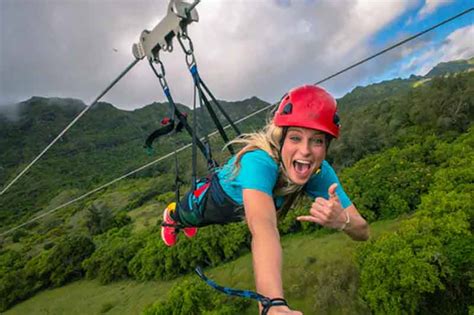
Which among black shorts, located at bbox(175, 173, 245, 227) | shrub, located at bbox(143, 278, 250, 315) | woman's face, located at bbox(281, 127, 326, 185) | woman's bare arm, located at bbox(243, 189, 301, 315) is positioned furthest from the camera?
shrub, located at bbox(143, 278, 250, 315)

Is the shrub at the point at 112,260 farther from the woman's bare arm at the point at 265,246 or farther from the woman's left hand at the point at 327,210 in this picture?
the woman's left hand at the point at 327,210

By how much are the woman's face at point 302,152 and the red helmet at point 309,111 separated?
42 mm

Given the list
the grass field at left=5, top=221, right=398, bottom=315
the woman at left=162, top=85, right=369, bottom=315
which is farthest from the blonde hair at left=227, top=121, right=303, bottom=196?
the grass field at left=5, top=221, right=398, bottom=315

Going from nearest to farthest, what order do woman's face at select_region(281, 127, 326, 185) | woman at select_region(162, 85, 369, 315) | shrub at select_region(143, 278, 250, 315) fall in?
woman at select_region(162, 85, 369, 315), woman's face at select_region(281, 127, 326, 185), shrub at select_region(143, 278, 250, 315)

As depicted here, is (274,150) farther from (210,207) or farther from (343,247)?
(343,247)

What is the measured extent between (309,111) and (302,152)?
0.24 m

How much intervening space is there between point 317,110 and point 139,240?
1547 inches

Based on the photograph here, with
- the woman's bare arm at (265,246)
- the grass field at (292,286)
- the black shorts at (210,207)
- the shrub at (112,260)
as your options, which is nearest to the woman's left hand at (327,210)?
the woman's bare arm at (265,246)

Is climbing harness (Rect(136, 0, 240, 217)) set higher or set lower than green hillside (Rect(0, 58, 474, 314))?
higher

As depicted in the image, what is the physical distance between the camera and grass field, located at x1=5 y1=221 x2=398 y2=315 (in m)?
22.4

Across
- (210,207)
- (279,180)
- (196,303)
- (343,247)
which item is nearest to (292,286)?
(343,247)

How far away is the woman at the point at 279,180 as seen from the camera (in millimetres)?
1515

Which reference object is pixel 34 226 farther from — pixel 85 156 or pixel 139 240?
pixel 85 156

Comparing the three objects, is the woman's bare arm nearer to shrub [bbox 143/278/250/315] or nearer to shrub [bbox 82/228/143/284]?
shrub [bbox 143/278/250/315]
